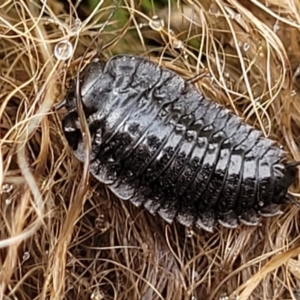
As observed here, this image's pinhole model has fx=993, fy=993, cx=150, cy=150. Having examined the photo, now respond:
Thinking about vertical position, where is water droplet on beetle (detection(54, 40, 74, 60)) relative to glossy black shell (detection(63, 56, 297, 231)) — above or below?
above

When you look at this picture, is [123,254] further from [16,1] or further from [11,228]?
[16,1]

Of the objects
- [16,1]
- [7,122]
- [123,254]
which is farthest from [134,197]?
[16,1]

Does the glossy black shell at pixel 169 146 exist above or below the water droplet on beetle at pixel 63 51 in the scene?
below

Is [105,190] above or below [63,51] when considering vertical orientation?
below
